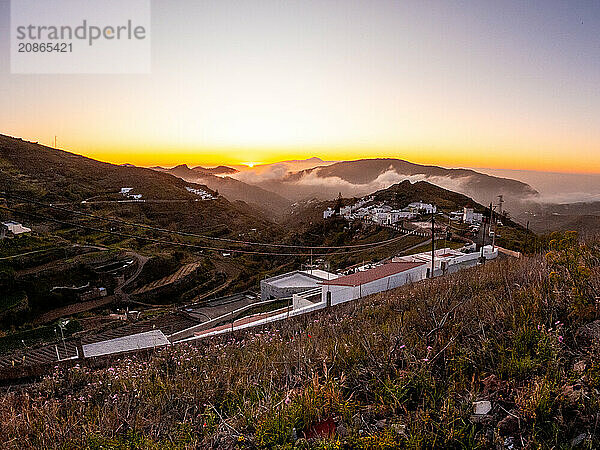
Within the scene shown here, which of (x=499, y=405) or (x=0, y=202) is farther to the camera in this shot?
(x=0, y=202)

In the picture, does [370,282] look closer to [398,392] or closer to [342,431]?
[398,392]

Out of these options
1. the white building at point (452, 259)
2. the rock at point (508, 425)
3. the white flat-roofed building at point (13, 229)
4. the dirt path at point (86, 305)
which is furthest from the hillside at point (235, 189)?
the rock at point (508, 425)

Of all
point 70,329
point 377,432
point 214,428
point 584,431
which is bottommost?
point 70,329

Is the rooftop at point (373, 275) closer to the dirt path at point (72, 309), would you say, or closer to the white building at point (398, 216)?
the dirt path at point (72, 309)

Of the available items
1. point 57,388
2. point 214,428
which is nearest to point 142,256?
point 57,388

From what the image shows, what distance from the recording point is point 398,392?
2.41 meters

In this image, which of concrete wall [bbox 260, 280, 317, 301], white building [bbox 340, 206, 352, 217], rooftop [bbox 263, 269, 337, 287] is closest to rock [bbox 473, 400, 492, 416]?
concrete wall [bbox 260, 280, 317, 301]

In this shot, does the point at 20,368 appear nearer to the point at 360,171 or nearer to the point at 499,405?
the point at 499,405

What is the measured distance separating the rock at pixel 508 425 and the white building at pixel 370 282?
12.8 metres

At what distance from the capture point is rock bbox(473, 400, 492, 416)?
213cm

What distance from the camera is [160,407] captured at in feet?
9.65

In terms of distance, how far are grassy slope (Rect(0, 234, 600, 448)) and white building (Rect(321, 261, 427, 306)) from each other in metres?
11.5

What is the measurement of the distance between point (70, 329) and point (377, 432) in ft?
88.9

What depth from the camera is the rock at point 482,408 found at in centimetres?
213
